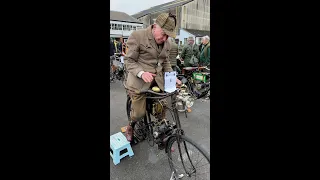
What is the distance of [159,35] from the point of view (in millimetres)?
2090

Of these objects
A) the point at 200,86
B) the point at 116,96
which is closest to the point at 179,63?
the point at 200,86

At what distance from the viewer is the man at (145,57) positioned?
2084mm

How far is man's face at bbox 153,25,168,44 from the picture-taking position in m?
2.06

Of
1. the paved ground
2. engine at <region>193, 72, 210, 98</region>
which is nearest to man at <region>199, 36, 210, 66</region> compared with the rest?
engine at <region>193, 72, 210, 98</region>

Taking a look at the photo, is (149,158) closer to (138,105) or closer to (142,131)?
(142,131)

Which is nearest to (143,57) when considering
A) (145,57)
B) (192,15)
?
(145,57)

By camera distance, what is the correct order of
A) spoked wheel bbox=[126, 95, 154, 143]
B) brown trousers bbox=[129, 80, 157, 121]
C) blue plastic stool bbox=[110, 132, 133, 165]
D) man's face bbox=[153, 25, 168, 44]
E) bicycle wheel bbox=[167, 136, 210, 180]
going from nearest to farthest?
1. bicycle wheel bbox=[167, 136, 210, 180]
2. man's face bbox=[153, 25, 168, 44]
3. brown trousers bbox=[129, 80, 157, 121]
4. blue plastic stool bbox=[110, 132, 133, 165]
5. spoked wheel bbox=[126, 95, 154, 143]

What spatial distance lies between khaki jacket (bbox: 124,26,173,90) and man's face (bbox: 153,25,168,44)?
5 centimetres

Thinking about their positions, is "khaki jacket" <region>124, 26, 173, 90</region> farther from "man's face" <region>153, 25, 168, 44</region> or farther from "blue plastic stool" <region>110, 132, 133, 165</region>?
"blue plastic stool" <region>110, 132, 133, 165</region>
